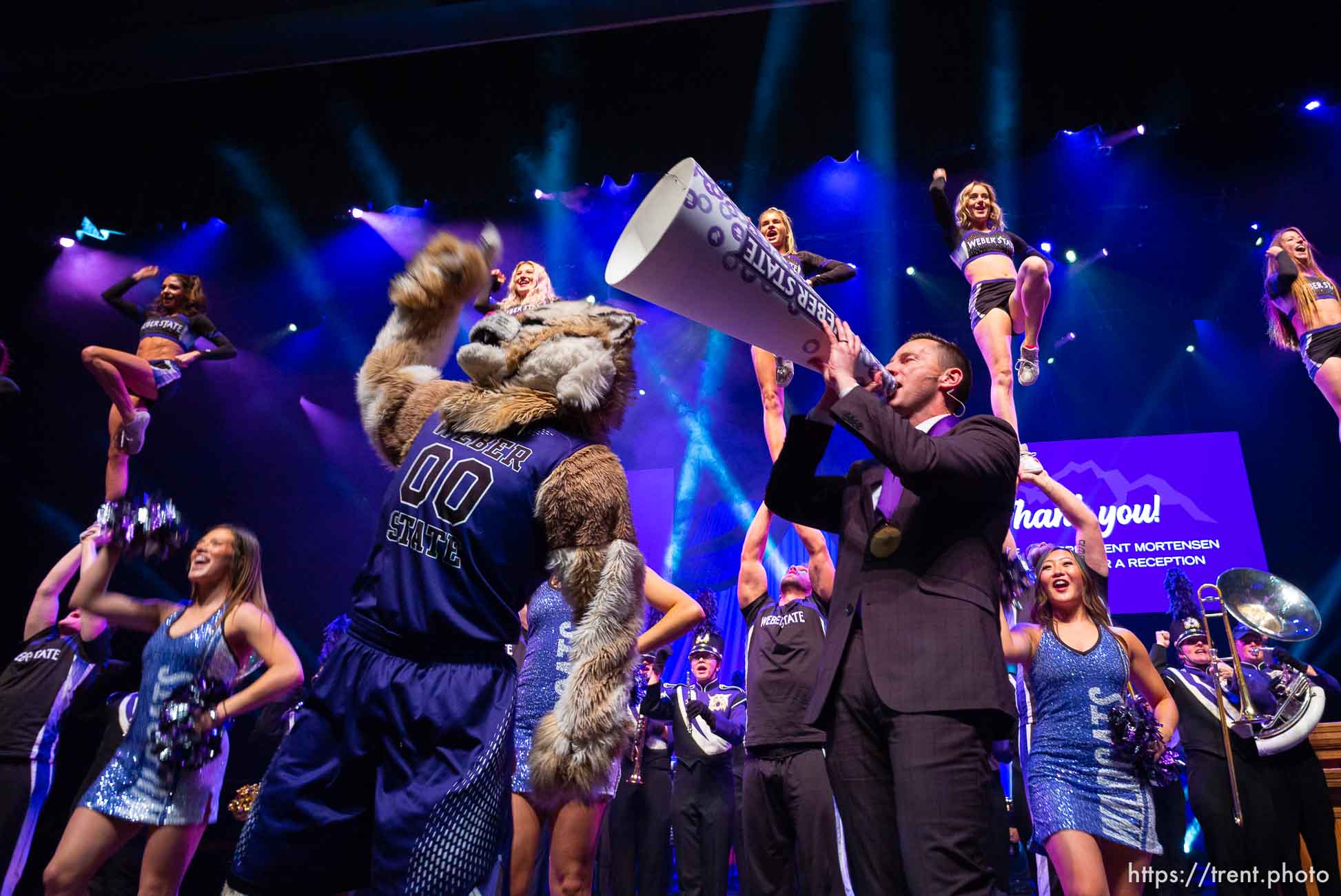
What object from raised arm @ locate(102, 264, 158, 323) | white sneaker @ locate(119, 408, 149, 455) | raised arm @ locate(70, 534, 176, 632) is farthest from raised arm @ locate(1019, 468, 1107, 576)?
raised arm @ locate(102, 264, 158, 323)

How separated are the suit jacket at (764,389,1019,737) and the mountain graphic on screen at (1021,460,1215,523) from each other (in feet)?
26.6

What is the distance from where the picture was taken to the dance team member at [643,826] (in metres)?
6.63

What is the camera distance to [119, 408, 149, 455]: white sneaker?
6.13 m

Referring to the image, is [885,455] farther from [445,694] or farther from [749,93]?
[749,93]

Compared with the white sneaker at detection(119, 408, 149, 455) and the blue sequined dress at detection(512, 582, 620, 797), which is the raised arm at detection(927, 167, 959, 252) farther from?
the white sneaker at detection(119, 408, 149, 455)

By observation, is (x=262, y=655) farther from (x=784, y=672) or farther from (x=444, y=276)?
(x=784, y=672)

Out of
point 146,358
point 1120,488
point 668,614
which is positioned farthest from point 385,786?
point 1120,488

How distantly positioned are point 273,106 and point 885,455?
8.59 metres

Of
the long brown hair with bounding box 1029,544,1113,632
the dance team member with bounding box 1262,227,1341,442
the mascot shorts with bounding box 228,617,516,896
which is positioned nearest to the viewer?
the mascot shorts with bounding box 228,617,516,896

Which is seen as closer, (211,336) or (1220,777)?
(1220,777)

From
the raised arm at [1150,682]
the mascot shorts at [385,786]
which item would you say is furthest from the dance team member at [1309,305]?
the mascot shorts at [385,786]

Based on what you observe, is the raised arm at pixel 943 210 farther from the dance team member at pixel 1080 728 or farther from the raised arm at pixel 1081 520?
the dance team member at pixel 1080 728

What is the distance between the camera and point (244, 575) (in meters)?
4.24

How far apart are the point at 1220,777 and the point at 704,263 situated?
5.10m
